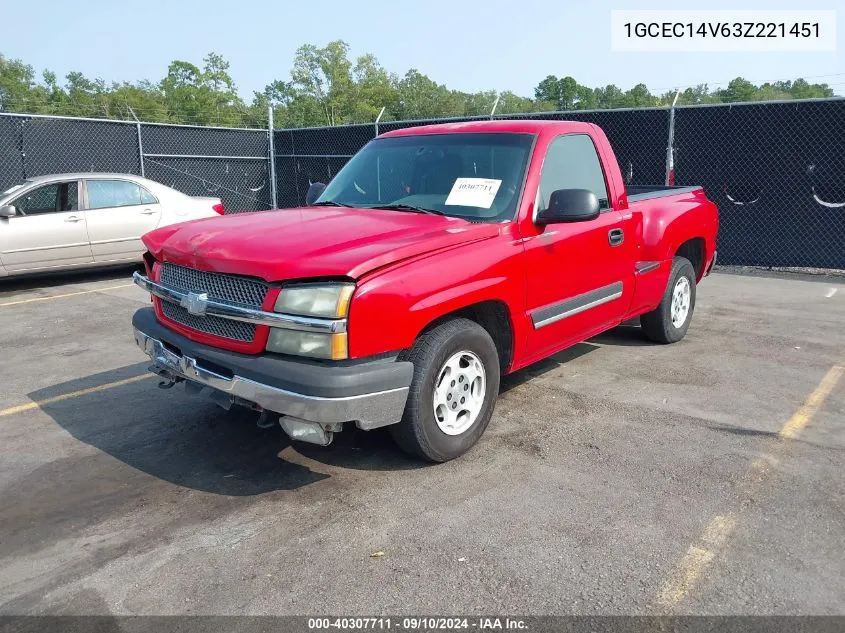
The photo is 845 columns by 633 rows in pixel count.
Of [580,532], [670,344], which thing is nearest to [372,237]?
A: [580,532]

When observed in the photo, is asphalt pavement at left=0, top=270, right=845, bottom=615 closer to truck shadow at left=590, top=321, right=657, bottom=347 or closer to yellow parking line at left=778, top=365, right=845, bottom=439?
yellow parking line at left=778, top=365, right=845, bottom=439

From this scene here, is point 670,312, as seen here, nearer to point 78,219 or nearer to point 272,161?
point 78,219

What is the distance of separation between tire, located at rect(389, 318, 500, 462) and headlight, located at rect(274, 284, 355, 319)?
526 millimetres

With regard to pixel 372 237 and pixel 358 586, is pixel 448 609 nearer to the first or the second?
pixel 358 586

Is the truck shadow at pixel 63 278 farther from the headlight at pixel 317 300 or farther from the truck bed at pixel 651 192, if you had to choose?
the headlight at pixel 317 300

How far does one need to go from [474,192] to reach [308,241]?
125 centimetres

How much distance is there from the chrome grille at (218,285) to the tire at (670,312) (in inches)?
157

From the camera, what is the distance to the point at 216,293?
12.6 feet

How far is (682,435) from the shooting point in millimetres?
4512

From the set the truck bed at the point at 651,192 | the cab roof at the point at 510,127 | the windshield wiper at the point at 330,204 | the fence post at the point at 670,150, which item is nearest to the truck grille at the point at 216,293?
the windshield wiper at the point at 330,204

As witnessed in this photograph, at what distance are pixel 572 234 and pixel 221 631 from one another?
3224mm

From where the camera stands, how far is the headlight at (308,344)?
345 centimetres

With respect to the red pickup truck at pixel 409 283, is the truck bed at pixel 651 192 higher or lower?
higher

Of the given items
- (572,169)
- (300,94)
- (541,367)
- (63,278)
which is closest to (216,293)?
(572,169)
